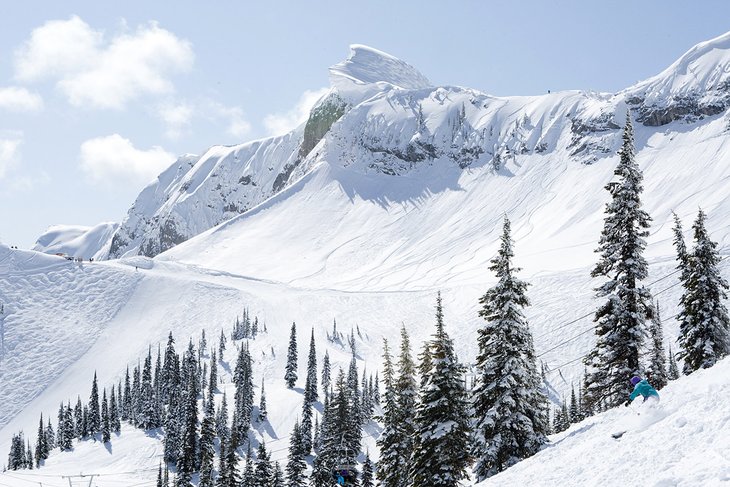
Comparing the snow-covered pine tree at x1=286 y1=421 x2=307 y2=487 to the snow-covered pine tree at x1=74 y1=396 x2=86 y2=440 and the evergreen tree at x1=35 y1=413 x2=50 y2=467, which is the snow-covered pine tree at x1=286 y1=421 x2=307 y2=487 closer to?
the evergreen tree at x1=35 y1=413 x2=50 y2=467

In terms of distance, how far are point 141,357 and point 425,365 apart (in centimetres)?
18048

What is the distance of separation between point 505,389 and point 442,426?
391 cm

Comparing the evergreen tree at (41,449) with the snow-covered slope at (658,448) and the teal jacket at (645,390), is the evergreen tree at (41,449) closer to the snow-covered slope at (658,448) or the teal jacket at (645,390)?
the snow-covered slope at (658,448)

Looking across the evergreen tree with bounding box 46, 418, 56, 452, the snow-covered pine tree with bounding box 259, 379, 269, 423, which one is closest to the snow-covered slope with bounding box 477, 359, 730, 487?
the snow-covered pine tree with bounding box 259, 379, 269, 423

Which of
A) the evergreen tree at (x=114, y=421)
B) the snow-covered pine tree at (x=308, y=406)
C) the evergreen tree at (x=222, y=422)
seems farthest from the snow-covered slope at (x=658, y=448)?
the evergreen tree at (x=114, y=421)

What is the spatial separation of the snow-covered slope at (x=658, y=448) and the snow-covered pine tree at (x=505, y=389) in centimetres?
678

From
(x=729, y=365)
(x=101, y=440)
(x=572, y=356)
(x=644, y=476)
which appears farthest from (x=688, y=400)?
(x=572, y=356)

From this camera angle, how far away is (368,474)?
5584 centimetres

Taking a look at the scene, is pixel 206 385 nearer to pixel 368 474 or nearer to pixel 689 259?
pixel 368 474

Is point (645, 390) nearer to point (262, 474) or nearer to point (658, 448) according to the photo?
point (658, 448)

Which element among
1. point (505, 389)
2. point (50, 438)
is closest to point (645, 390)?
point (505, 389)

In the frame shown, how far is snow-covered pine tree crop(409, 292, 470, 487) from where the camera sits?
3194 cm

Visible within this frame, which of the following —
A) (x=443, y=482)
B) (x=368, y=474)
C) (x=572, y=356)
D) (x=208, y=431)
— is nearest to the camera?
(x=443, y=482)

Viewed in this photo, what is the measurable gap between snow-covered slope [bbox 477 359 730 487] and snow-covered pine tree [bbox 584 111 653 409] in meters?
8.20
